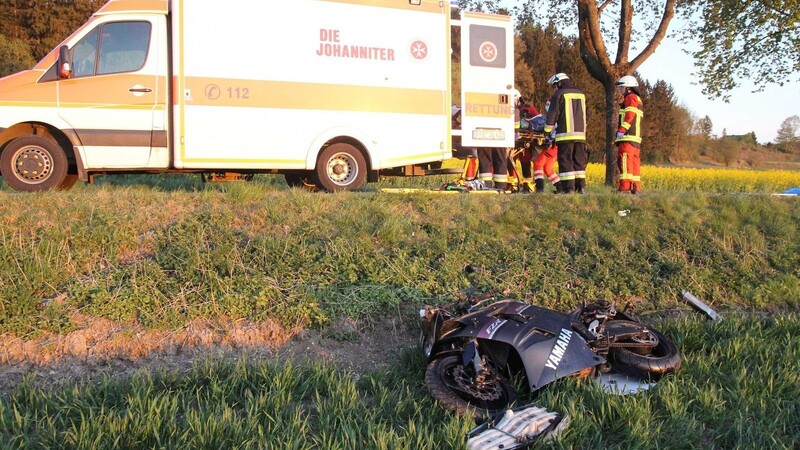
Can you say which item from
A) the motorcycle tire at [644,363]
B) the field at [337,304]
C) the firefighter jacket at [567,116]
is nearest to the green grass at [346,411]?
the field at [337,304]

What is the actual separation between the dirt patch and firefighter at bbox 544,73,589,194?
5.58 metres

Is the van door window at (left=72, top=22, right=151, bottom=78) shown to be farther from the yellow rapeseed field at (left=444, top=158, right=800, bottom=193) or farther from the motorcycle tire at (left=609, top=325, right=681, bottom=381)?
the yellow rapeseed field at (left=444, top=158, right=800, bottom=193)

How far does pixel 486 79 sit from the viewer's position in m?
10.4

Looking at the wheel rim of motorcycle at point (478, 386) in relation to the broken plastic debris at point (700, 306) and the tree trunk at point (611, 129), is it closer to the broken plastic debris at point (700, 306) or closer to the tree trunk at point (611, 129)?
the broken plastic debris at point (700, 306)

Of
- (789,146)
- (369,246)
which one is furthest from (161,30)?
(789,146)

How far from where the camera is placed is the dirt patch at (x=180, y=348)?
4.70m

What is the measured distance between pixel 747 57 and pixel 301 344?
17.6 metres

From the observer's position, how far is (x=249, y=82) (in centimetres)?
889

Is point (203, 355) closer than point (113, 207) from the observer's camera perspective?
Yes

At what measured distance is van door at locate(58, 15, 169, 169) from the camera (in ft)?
27.4

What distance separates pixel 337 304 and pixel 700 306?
128 inches

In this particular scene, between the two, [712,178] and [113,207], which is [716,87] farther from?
[113,207]

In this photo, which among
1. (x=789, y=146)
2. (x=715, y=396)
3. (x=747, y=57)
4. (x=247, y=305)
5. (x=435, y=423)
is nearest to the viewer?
(x=435, y=423)

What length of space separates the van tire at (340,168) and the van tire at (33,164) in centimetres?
319
